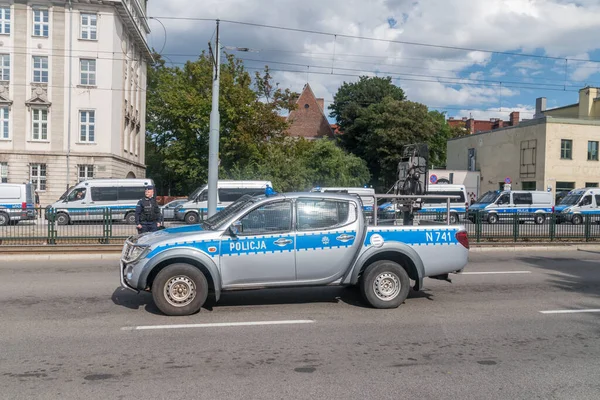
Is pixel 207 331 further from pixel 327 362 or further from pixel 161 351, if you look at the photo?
pixel 327 362

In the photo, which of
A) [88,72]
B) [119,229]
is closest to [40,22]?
[88,72]

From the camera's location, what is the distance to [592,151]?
138 feet

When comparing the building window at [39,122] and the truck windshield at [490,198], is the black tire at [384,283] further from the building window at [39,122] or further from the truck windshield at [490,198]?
the building window at [39,122]

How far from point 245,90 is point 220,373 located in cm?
3591

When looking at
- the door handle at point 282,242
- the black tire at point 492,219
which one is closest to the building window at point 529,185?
the black tire at point 492,219

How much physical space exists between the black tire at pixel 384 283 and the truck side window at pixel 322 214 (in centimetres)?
84

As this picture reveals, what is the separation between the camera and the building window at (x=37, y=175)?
38.7 meters

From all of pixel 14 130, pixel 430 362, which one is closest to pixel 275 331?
pixel 430 362

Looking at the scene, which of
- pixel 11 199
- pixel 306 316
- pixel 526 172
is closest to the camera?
pixel 306 316

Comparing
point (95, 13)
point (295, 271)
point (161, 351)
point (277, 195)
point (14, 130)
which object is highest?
point (95, 13)

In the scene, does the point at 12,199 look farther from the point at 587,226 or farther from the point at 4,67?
the point at 587,226

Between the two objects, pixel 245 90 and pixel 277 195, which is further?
pixel 245 90

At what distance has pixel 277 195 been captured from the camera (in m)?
7.84

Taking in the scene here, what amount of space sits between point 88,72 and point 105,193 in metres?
16.6
